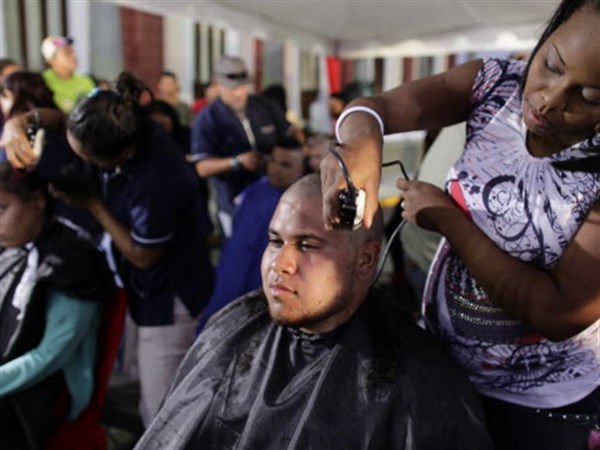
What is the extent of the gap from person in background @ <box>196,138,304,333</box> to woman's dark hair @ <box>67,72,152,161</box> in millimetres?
731

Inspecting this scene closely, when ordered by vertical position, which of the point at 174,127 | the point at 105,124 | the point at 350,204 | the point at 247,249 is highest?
the point at 350,204

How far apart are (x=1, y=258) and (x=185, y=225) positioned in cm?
52

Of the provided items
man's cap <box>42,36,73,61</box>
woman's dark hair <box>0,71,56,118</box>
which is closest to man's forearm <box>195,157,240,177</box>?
woman's dark hair <box>0,71,56,118</box>

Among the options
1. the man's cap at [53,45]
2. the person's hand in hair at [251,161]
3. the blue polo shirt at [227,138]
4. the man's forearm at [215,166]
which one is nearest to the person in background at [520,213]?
the person's hand in hair at [251,161]

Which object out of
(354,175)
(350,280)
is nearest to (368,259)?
(350,280)

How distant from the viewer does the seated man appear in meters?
1.10

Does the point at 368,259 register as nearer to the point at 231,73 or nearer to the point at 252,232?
the point at 252,232

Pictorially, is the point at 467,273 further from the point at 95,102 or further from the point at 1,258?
the point at 1,258

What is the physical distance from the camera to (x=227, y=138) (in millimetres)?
3023

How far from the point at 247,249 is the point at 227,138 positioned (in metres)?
0.90

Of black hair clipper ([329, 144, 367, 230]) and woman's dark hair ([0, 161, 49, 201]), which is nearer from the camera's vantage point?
black hair clipper ([329, 144, 367, 230])

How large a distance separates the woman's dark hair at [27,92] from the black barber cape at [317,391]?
145 cm

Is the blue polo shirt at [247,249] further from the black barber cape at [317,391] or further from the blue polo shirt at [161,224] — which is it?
the black barber cape at [317,391]

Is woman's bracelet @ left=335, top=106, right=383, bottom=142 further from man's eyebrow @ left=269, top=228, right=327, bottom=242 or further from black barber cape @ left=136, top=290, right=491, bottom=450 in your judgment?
black barber cape @ left=136, top=290, right=491, bottom=450
